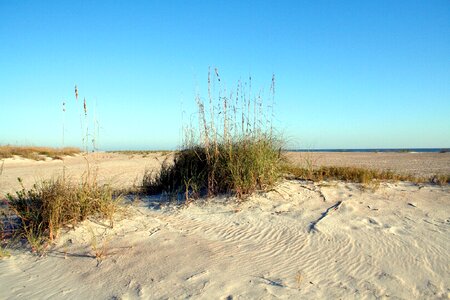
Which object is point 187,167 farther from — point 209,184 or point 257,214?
point 257,214

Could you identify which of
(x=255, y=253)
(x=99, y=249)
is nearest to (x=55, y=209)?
(x=99, y=249)

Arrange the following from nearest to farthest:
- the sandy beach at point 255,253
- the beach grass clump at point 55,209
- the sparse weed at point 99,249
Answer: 1. the sandy beach at point 255,253
2. the sparse weed at point 99,249
3. the beach grass clump at point 55,209

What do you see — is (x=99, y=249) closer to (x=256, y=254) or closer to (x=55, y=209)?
(x=55, y=209)

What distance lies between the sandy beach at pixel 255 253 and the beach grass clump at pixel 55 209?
150mm

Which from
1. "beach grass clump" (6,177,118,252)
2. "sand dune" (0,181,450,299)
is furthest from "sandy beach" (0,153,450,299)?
"beach grass clump" (6,177,118,252)

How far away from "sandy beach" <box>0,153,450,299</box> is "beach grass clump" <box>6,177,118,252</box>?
0.15 m

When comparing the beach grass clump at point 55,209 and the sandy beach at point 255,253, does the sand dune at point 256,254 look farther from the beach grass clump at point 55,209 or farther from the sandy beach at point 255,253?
the beach grass clump at point 55,209

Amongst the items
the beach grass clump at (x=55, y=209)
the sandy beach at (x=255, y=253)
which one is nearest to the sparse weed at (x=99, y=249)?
the sandy beach at (x=255, y=253)

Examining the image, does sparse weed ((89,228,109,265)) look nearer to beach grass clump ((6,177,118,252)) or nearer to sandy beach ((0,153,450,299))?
sandy beach ((0,153,450,299))

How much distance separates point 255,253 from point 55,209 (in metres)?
2.22

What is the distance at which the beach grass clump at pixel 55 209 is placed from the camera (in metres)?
3.90

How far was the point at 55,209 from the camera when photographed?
12.9 feet

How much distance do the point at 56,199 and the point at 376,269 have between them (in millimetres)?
3372

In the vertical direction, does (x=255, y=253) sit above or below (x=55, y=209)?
below
